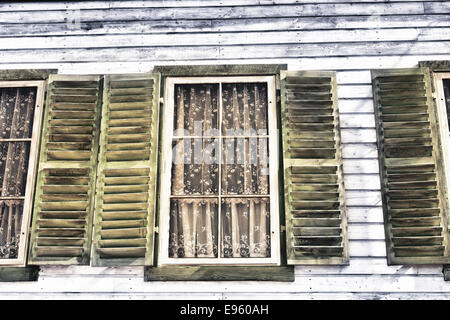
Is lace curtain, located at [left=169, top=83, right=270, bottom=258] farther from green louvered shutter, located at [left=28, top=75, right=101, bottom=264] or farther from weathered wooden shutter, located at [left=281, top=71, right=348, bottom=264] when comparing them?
green louvered shutter, located at [left=28, top=75, right=101, bottom=264]

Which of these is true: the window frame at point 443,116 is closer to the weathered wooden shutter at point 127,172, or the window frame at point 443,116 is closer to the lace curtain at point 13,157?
the weathered wooden shutter at point 127,172

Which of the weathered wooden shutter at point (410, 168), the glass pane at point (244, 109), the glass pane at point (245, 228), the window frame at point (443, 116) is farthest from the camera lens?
the glass pane at point (244, 109)

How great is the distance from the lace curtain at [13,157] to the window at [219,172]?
1372mm

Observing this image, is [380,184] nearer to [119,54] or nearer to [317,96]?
[317,96]

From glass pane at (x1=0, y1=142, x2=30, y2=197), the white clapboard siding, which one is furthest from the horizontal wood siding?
glass pane at (x1=0, y1=142, x2=30, y2=197)

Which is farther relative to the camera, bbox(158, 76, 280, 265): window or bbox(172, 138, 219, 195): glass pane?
bbox(172, 138, 219, 195): glass pane

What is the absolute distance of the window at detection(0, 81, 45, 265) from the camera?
412 centimetres

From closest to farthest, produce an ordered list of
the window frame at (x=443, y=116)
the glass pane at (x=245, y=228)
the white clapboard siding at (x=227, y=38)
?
the glass pane at (x=245, y=228)
the window frame at (x=443, y=116)
the white clapboard siding at (x=227, y=38)

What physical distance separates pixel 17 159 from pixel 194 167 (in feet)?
5.73

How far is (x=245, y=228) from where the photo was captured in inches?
162

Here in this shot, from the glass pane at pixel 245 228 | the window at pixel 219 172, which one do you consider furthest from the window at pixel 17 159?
the glass pane at pixel 245 228

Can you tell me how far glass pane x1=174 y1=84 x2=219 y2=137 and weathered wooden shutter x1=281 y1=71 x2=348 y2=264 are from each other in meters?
0.71

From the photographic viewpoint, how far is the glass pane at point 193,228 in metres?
4.07

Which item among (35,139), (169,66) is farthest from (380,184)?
(35,139)
